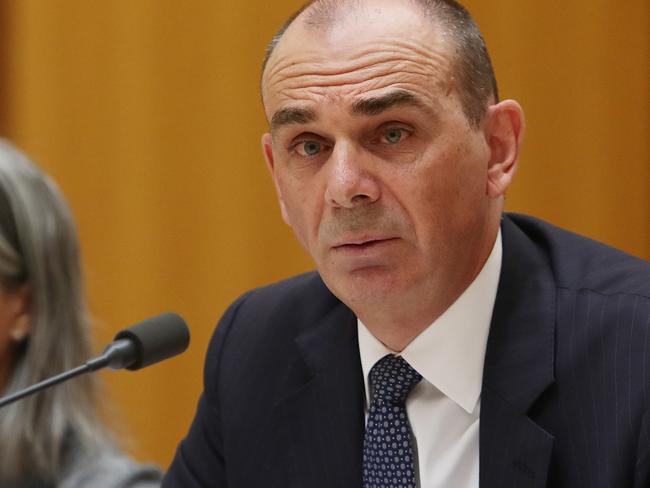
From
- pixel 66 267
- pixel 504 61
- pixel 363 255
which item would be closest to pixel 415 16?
pixel 363 255

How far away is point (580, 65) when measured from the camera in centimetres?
310

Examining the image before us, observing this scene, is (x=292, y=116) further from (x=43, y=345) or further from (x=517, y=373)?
(x=43, y=345)

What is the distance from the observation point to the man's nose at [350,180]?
5.32ft

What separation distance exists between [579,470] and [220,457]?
26.5 inches

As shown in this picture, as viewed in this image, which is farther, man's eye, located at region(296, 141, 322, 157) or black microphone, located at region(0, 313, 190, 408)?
man's eye, located at region(296, 141, 322, 157)

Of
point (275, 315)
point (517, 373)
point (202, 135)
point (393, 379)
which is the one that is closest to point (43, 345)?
point (275, 315)

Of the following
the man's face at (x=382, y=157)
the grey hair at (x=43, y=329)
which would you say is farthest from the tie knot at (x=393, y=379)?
the grey hair at (x=43, y=329)

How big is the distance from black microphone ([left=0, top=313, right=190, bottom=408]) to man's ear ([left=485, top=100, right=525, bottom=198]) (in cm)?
54

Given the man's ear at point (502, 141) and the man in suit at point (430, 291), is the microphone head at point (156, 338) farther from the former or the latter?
the man's ear at point (502, 141)

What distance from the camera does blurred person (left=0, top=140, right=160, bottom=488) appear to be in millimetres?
2053

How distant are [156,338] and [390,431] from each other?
1.38ft

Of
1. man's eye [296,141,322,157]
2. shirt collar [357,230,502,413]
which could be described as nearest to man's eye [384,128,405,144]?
man's eye [296,141,322,157]

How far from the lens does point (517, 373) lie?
1.68m

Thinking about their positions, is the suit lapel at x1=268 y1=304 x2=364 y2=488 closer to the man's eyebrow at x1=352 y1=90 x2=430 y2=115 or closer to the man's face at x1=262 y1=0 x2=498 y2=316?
the man's face at x1=262 y1=0 x2=498 y2=316
